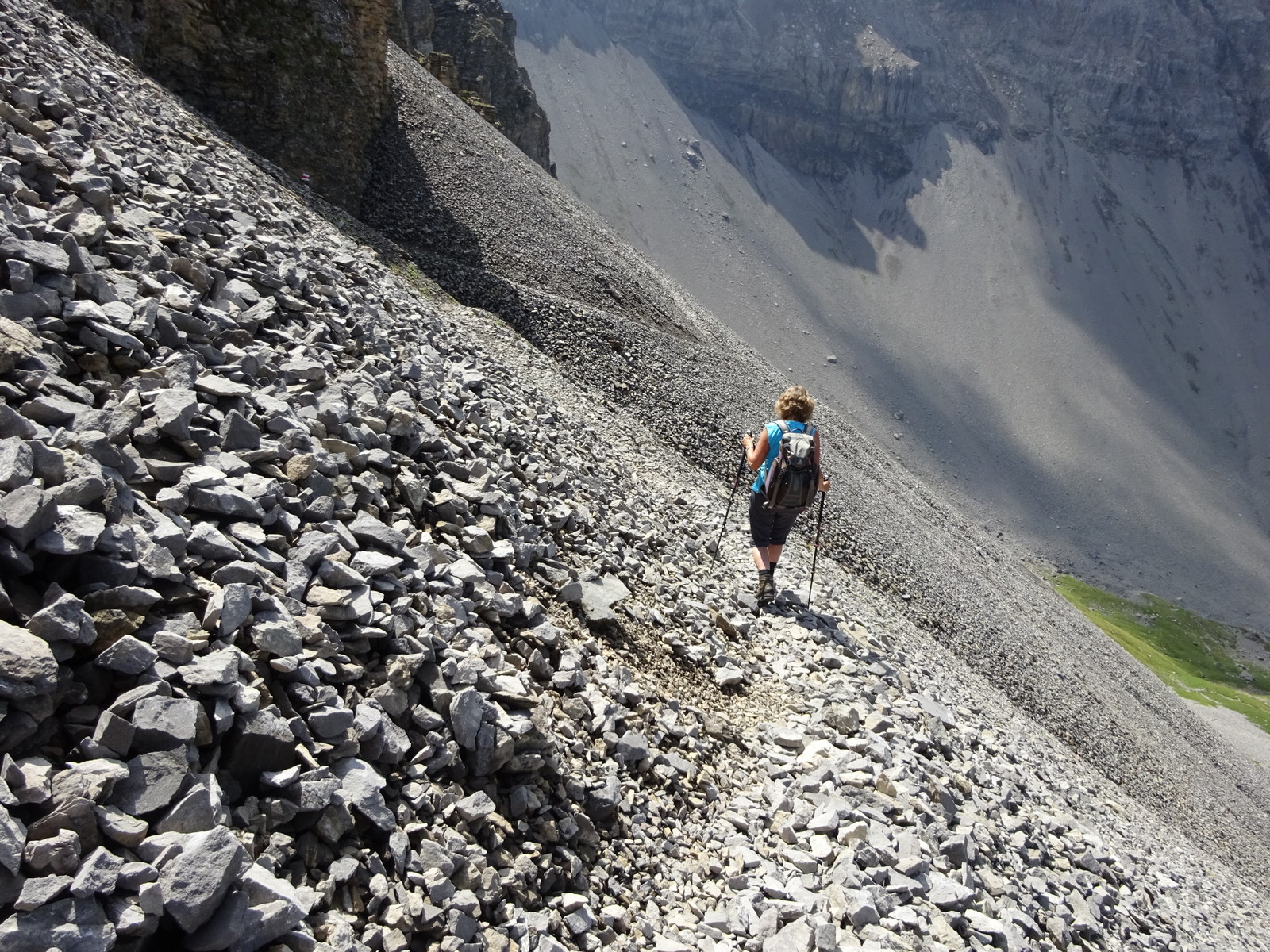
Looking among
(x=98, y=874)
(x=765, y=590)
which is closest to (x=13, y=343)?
(x=98, y=874)

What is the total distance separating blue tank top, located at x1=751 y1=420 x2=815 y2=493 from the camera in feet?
39.5

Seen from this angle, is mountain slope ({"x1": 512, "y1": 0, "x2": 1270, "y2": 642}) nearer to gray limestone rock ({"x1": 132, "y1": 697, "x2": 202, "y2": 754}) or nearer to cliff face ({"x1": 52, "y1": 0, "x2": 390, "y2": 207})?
cliff face ({"x1": 52, "y1": 0, "x2": 390, "y2": 207})

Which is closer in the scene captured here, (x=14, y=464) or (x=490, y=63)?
(x=14, y=464)

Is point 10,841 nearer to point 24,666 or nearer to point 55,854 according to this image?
point 55,854

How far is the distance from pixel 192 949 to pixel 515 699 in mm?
2971

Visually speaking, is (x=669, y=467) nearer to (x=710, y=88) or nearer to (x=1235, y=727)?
(x=1235, y=727)

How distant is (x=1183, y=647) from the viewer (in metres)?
71.1

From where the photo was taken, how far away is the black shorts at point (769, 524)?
12.3 meters

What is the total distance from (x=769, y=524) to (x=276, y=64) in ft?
78.3

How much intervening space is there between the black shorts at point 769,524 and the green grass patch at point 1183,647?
195 ft

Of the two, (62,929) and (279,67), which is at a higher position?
(279,67)

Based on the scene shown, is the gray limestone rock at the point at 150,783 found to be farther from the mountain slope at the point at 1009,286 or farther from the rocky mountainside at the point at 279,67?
the mountain slope at the point at 1009,286

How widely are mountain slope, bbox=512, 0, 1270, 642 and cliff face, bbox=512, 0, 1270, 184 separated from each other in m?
1.16

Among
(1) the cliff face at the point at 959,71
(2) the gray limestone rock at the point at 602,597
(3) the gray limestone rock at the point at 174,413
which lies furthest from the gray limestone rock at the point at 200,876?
(1) the cliff face at the point at 959,71
